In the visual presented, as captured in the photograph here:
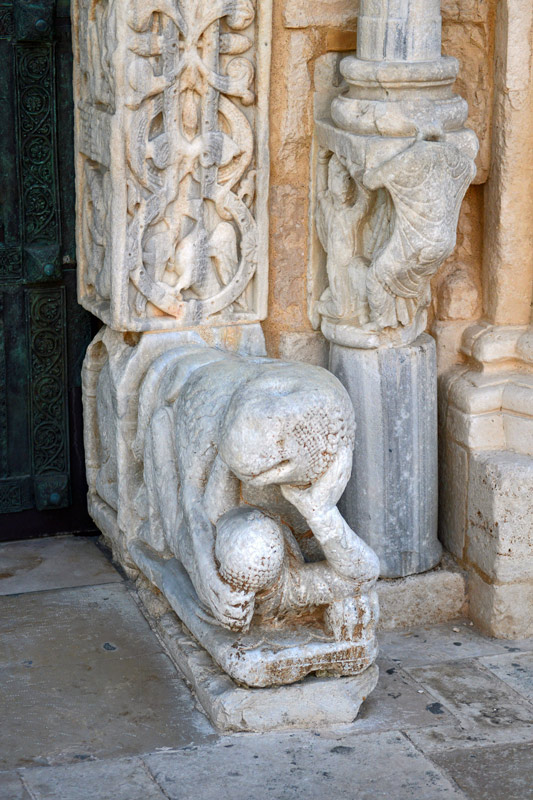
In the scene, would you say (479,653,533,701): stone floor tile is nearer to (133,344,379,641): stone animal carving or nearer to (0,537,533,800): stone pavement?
(0,537,533,800): stone pavement

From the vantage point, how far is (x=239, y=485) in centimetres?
397

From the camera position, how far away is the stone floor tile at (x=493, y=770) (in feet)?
12.0

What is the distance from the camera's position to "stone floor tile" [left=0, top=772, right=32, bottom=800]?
11.6 feet

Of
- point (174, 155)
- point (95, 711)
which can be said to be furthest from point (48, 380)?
point (95, 711)

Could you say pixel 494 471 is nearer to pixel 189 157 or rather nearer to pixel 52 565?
pixel 189 157

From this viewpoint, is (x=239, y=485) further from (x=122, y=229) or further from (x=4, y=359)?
(x=4, y=359)

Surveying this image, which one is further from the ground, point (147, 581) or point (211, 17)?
point (211, 17)

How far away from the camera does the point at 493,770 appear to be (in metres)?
3.75

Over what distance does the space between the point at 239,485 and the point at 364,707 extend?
0.75 meters

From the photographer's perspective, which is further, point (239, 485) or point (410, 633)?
point (410, 633)

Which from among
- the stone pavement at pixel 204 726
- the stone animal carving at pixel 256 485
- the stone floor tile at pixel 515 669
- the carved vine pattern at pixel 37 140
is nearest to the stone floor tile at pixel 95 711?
the stone pavement at pixel 204 726

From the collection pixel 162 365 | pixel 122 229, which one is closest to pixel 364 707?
pixel 162 365

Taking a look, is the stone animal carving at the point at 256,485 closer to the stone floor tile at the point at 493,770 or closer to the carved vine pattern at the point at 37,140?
the stone floor tile at the point at 493,770

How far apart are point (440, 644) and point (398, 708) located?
0.52 m
